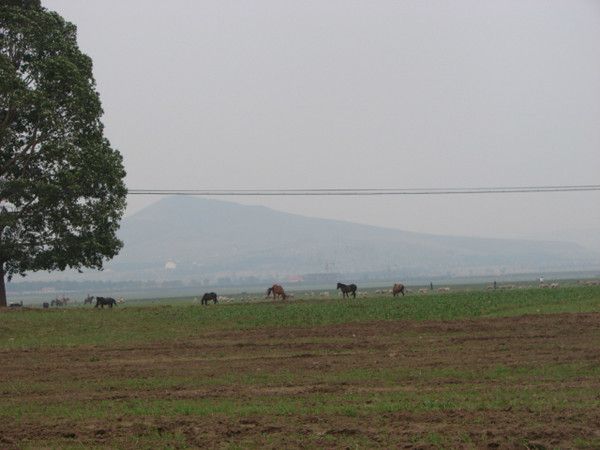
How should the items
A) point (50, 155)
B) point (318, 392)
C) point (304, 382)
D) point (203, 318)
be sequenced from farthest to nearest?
point (50, 155) < point (203, 318) < point (304, 382) < point (318, 392)

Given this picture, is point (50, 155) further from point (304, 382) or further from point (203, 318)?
point (304, 382)

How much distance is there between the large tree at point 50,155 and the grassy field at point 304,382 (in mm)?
9800

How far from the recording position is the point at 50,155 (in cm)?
4334

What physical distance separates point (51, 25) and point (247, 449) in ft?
122

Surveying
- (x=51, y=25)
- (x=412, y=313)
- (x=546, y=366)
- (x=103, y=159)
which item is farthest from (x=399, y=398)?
(x=51, y=25)

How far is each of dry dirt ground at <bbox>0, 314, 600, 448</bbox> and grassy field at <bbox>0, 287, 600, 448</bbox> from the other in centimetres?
4

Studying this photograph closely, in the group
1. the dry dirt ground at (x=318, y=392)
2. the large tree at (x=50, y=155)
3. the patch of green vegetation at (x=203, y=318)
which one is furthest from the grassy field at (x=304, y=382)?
the large tree at (x=50, y=155)

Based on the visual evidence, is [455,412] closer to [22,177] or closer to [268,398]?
[268,398]

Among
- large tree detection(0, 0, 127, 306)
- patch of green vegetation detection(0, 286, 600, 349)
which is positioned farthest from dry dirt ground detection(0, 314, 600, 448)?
large tree detection(0, 0, 127, 306)

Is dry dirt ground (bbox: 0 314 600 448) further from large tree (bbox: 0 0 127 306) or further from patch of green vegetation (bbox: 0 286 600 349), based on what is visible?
large tree (bbox: 0 0 127 306)

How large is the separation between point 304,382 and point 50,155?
2854cm

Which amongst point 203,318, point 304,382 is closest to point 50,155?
point 203,318

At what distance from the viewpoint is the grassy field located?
13047mm

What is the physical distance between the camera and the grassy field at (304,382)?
13.0 metres
